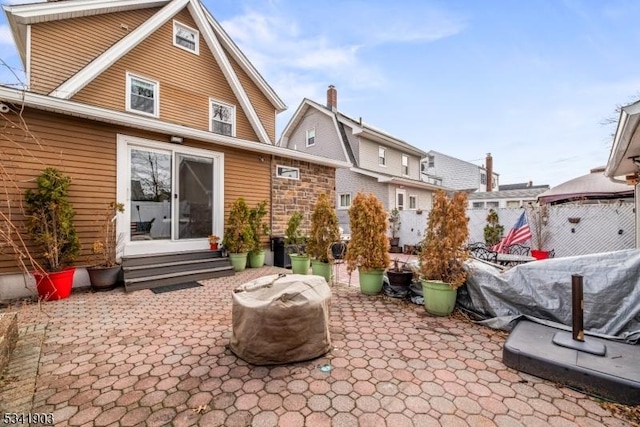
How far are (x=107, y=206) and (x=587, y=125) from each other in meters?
15.1

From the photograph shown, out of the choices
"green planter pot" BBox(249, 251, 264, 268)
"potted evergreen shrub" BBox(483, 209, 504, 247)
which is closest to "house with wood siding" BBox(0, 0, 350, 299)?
"green planter pot" BBox(249, 251, 264, 268)

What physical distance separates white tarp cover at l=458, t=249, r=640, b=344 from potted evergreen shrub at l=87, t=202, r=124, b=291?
5.88 metres

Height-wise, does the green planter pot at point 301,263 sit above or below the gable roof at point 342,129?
below

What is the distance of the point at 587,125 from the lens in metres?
10.2

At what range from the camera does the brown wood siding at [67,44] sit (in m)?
6.34

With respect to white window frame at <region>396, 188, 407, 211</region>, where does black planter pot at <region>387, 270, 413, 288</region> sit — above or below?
below

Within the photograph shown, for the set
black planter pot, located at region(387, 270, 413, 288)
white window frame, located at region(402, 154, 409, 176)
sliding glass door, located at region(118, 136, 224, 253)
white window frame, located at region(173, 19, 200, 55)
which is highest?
white window frame, located at region(173, 19, 200, 55)

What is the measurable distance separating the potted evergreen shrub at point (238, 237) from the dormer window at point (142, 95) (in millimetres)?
3785

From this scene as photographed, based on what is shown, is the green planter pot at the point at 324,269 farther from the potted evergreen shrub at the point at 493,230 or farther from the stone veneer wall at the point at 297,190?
the potted evergreen shrub at the point at 493,230

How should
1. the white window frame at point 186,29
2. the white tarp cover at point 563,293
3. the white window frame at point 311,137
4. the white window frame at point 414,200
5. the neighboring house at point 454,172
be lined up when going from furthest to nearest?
1. the neighboring house at point 454,172
2. the white window frame at point 311,137
3. the white window frame at point 414,200
4. the white window frame at point 186,29
5. the white tarp cover at point 563,293

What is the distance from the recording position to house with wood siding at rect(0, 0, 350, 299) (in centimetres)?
485

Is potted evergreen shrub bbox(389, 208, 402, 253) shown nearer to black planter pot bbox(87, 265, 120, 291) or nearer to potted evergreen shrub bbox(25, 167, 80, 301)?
black planter pot bbox(87, 265, 120, 291)

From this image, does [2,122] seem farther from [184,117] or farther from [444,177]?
[444,177]

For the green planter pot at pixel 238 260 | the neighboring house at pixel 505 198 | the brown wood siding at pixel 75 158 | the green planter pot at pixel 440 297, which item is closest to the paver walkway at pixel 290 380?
the green planter pot at pixel 440 297
